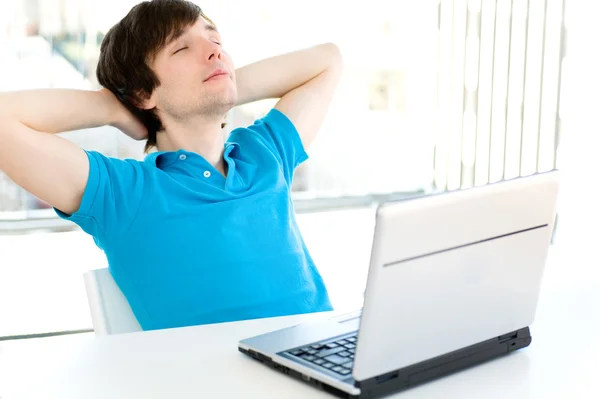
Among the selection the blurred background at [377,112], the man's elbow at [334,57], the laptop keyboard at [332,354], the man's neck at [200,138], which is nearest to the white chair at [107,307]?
the man's neck at [200,138]

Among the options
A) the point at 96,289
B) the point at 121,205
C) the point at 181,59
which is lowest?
the point at 96,289

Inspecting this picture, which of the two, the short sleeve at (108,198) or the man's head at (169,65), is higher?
the man's head at (169,65)

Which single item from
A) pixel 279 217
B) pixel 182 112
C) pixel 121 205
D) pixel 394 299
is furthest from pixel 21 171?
pixel 394 299

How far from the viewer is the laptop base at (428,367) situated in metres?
0.92

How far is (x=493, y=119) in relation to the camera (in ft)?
11.6

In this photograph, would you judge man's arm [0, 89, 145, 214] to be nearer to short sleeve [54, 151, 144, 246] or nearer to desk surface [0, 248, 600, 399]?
short sleeve [54, 151, 144, 246]

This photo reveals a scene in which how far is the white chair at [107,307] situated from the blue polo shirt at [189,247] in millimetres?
23

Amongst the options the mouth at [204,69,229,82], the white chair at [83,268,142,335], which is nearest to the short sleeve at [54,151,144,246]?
the white chair at [83,268,142,335]

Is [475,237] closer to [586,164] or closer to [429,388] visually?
[429,388]

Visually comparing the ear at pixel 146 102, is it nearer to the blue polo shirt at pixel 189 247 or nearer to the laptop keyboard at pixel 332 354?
the blue polo shirt at pixel 189 247

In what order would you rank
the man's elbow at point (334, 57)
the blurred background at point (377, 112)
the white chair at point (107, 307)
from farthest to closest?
the blurred background at point (377, 112), the man's elbow at point (334, 57), the white chair at point (107, 307)

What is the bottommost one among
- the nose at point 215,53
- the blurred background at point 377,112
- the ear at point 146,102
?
the blurred background at point 377,112

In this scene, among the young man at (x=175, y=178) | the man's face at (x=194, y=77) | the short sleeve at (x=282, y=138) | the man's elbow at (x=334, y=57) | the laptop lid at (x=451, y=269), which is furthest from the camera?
the man's elbow at (x=334, y=57)

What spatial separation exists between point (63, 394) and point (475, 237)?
53 centimetres
